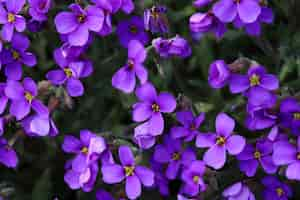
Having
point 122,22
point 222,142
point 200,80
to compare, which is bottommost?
point 200,80

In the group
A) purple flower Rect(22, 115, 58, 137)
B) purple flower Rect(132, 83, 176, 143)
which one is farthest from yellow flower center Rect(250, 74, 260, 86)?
purple flower Rect(22, 115, 58, 137)

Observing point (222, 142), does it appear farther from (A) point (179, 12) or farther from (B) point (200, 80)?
(A) point (179, 12)

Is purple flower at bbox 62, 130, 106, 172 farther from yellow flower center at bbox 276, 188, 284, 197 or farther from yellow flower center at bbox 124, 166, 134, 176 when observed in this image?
yellow flower center at bbox 276, 188, 284, 197

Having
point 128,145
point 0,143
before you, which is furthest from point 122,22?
point 0,143

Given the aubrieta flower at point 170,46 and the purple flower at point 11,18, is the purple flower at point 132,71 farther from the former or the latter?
the purple flower at point 11,18

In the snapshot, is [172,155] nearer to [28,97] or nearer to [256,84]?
[256,84]

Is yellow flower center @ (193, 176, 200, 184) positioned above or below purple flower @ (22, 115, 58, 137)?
below
